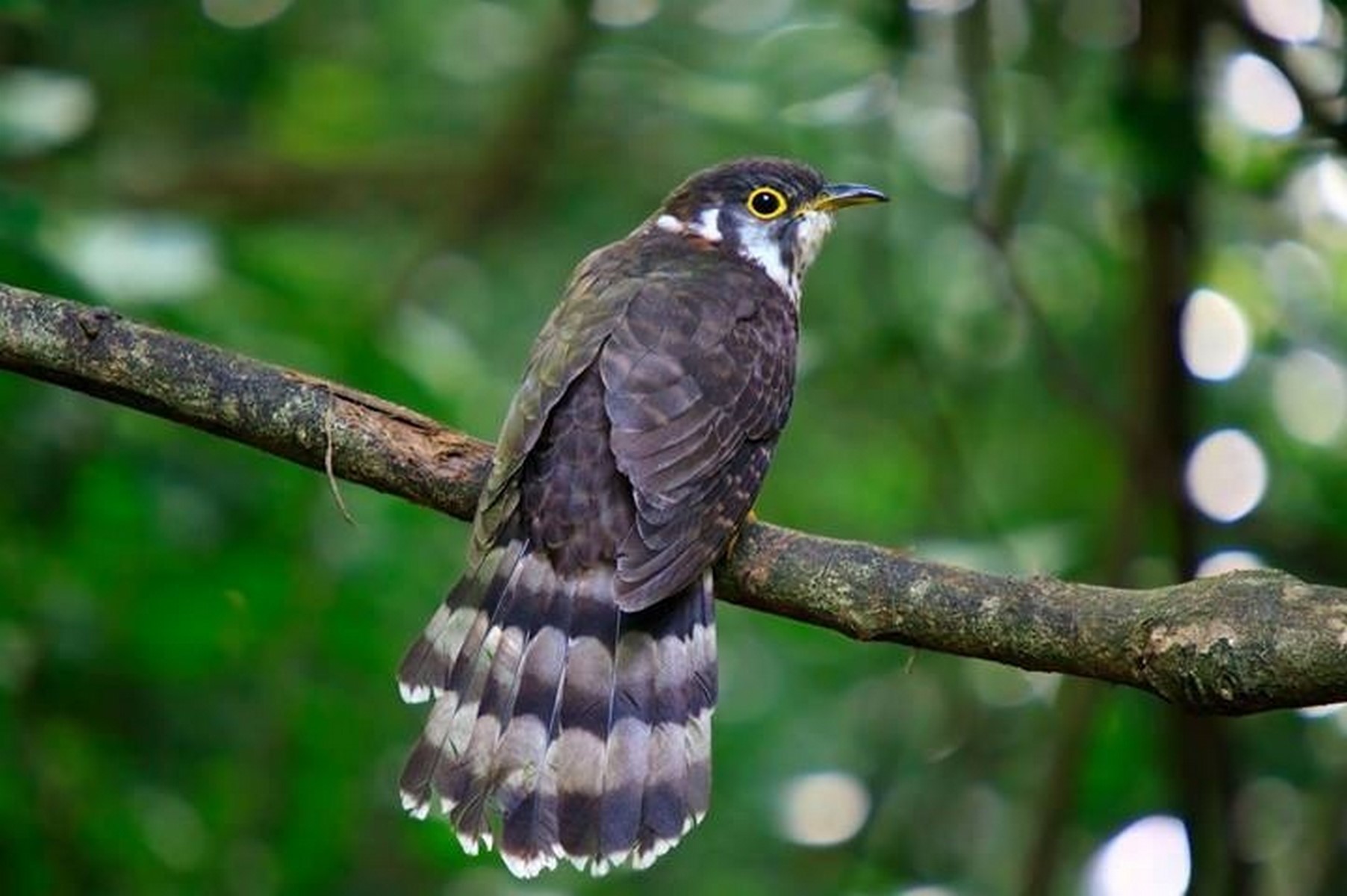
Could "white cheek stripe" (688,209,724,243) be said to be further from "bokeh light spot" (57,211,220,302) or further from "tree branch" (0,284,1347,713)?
"tree branch" (0,284,1347,713)

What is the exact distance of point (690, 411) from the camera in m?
4.92

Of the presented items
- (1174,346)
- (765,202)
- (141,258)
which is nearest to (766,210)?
(765,202)

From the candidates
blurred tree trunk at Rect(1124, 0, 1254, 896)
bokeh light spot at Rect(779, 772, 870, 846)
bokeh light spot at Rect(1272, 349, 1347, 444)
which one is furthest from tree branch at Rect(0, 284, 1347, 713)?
bokeh light spot at Rect(1272, 349, 1347, 444)

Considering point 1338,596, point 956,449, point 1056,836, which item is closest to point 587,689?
point 1338,596

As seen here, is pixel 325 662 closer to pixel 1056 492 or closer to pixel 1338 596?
pixel 1056 492

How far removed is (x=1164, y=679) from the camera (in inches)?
147

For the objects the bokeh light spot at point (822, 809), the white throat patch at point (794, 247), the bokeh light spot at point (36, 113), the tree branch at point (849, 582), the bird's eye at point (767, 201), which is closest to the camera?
the tree branch at point (849, 582)

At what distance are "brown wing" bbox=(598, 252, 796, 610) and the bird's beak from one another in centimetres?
66

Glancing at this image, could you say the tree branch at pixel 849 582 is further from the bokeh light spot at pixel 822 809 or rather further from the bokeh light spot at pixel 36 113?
the bokeh light spot at pixel 822 809

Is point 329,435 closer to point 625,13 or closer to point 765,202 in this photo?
point 765,202

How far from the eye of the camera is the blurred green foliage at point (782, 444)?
5.89 m

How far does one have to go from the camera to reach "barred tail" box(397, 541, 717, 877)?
4324mm

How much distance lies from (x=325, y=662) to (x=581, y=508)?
1549 mm

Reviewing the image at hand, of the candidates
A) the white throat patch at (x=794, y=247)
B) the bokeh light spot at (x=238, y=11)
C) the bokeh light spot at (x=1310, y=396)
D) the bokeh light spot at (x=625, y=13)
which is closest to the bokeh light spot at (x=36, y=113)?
the bokeh light spot at (x=238, y=11)
